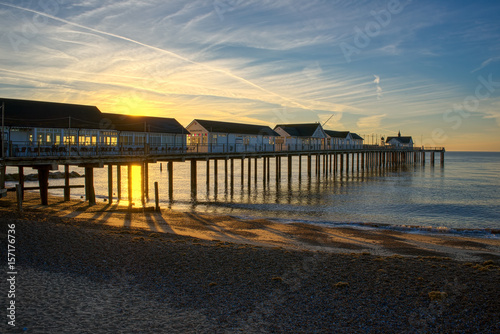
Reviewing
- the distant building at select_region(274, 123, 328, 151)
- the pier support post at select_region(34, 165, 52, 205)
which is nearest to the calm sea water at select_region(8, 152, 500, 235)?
the pier support post at select_region(34, 165, 52, 205)

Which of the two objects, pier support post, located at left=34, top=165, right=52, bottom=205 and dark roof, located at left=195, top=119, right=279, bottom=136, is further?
dark roof, located at left=195, top=119, right=279, bottom=136

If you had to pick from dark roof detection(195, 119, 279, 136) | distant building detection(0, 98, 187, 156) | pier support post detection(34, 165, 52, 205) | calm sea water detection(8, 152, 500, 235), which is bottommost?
calm sea water detection(8, 152, 500, 235)

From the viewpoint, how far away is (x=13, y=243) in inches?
462

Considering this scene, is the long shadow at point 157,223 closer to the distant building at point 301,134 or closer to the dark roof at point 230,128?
the dark roof at point 230,128

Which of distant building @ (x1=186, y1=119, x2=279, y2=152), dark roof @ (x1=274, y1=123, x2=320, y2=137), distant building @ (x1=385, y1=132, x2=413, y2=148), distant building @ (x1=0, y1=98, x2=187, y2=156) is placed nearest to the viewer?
distant building @ (x1=0, y1=98, x2=187, y2=156)

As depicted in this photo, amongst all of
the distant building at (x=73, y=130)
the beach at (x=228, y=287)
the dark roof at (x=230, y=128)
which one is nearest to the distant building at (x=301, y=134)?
the dark roof at (x=230, y=128)

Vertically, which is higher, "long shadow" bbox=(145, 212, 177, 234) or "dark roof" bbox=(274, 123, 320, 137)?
"dark roof" bbox=(274, 123, 320, 137)

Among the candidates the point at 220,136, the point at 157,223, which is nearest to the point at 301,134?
the point at 220,136

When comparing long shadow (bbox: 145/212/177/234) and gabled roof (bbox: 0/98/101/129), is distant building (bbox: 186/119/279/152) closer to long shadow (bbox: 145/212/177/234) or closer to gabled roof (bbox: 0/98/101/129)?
gabled roof (bbox: 0/98/101/129)

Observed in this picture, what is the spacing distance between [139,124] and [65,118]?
293 inches

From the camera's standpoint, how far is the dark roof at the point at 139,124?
30.7m

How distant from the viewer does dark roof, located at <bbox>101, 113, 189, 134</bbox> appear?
101 ft

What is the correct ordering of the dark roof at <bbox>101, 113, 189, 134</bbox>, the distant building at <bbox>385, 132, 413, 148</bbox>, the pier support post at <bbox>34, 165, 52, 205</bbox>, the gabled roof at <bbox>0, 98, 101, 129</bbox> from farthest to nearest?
the distant building at <bbox>385, 132, 413, 148</bbox> < the dark roof at <bbox>101, 113, 189, 134</bbox> < the gabled roof at <bbox>0, 98, 101, 129</bbox> < the pier support post at <bbox>34, 165, 52, 205</bbox>

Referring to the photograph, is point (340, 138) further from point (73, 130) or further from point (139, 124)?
point (73, 130)
